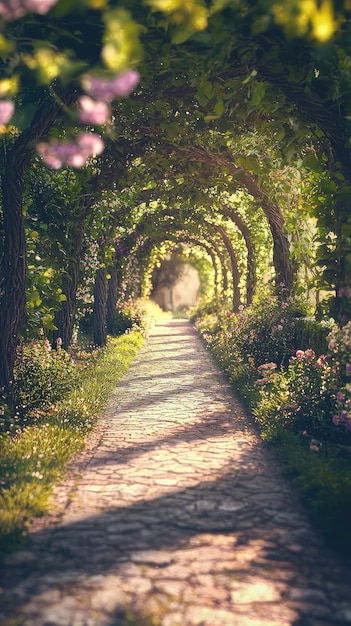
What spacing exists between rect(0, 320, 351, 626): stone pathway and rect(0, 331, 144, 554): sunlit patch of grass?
0.50ft

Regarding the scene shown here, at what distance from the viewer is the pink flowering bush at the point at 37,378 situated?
8.10m

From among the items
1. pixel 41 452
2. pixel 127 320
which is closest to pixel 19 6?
pixel 41 452

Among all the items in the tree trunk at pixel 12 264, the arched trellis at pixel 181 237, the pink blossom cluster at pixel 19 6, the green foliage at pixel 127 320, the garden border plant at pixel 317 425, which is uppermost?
the arched trellis at pixel 181 237

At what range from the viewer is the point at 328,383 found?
682 centimetres

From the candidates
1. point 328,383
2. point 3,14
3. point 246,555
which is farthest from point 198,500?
point 3,14

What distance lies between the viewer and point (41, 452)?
19.7 ft

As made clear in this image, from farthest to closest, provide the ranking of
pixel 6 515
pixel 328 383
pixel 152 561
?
pixel 328 383, pixel 6 515, pixel 152 561

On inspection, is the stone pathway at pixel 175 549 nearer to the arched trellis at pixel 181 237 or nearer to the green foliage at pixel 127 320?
the green foliage at pixel 127 320

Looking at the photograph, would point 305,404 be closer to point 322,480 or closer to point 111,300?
point 322,480

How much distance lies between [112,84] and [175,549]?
2794 millimetres

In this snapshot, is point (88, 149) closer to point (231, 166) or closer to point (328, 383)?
point (328, 383)

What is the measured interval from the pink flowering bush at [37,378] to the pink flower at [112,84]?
4.86 m

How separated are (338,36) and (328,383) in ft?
11.3

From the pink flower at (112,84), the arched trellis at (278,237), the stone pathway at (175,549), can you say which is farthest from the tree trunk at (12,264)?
the arched trellis at (278,237)
